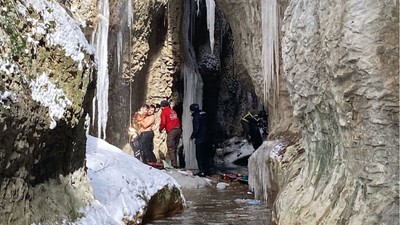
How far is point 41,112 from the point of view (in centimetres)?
420

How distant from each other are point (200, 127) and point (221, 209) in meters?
4.83

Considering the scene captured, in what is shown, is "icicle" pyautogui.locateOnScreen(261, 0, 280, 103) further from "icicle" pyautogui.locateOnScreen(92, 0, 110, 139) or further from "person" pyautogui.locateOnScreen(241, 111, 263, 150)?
"person" pyautogui.locateOnScreen(241, 111, 263, 150)

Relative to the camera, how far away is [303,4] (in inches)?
258

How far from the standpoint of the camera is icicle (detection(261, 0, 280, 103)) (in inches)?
436

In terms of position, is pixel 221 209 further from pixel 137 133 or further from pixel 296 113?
pixel 137 133

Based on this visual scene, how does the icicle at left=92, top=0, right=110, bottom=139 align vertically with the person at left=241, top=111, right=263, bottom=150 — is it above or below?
above

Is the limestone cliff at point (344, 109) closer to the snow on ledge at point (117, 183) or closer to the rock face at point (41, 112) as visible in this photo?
the snow on ledge at point (117, 183)

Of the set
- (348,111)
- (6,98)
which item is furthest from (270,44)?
(6,98)

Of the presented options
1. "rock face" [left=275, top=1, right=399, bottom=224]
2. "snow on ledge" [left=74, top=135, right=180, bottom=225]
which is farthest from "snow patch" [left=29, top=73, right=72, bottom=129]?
"rock face" [left=275, top=1, right=399, bottom=224]

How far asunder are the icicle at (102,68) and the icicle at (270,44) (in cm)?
419

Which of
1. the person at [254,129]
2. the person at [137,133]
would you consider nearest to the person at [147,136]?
the person at [137,133]

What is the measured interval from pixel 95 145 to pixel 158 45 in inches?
334

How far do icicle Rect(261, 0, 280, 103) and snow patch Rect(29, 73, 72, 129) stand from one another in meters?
6.96

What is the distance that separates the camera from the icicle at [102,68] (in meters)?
13.6
